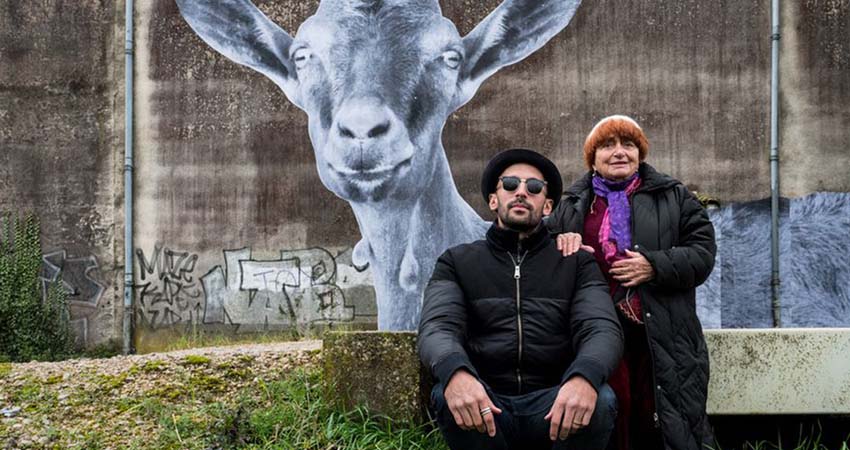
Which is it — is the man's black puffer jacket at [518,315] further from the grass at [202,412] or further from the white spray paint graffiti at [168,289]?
the white spray paint graffiti at [168,289]

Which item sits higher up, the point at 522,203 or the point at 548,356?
the point at 522,203

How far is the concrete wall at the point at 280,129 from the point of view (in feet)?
36.9

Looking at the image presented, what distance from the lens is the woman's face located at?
360 cm

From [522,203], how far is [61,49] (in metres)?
10.4

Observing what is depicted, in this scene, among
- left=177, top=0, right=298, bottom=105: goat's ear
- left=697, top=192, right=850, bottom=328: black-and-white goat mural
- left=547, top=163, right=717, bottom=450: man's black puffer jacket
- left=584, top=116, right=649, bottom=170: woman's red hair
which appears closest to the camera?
left=547, top=163, right=717, bottom=450: man's black puffer jacket

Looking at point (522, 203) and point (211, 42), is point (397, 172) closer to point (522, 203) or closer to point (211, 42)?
point (211, 42)

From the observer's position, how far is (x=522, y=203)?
11.1ft

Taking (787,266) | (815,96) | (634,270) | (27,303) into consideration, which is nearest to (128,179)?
(27,303)

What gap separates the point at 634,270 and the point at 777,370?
1217 mm

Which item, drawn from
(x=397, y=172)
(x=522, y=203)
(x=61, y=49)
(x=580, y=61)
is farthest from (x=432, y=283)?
(x=61, y=49)

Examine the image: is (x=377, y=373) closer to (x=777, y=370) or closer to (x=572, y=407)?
(x=572, y=407)

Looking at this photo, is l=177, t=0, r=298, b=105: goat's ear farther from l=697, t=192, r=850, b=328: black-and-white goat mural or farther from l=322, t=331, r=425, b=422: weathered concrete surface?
l=322, t=331, r=425, b=422: weathered concrete surface

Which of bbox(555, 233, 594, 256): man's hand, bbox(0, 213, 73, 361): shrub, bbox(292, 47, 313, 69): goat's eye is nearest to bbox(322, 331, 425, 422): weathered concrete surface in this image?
→ bbox(555, 233, 594, 256): man's hand

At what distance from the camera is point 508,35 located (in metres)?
11.6
